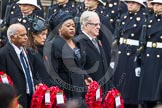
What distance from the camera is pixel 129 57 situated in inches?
591

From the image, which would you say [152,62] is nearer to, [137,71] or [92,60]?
[137,71]

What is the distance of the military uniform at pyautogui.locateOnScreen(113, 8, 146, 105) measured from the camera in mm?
14836

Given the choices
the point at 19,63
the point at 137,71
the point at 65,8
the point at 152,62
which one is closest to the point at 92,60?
the point at 19,63

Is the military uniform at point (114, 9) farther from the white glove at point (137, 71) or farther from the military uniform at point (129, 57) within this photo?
the white glove at point (137, 71)

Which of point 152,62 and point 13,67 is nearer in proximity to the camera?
point 13,67

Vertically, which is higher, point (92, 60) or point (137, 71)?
point (92, 60)

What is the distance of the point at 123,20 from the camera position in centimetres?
1530

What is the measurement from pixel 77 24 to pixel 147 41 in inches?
50.7

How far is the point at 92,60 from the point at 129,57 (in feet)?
11.7

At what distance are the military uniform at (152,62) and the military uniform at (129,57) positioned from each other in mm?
313

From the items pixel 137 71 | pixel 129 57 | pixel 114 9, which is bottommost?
pixel 137 71

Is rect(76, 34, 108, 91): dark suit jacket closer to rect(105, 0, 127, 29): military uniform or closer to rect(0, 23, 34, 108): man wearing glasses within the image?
rect(0, 23, 34, 108): man wearing glasses

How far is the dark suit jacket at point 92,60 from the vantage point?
11.5 meters

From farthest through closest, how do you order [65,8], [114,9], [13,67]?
[114,9] → [65,8] → [13,67]
